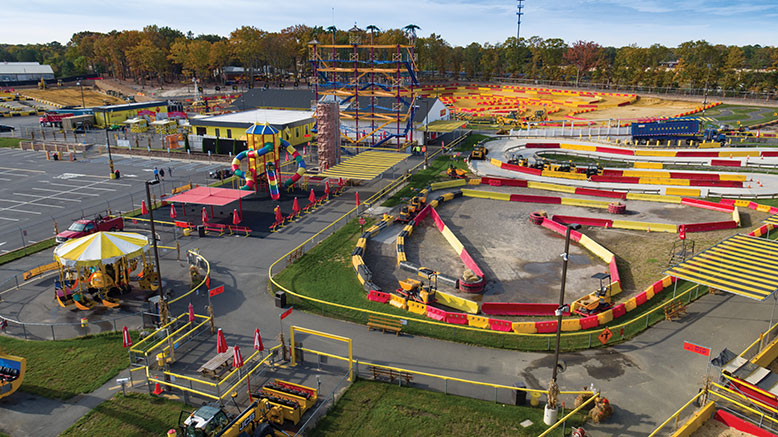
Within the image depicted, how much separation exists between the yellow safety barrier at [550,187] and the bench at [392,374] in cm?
3519

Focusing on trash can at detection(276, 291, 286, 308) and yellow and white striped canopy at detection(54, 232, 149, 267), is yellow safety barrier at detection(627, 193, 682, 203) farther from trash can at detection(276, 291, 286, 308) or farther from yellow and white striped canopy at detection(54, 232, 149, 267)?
yellow and white striped canopy at detection(54, 232, 149, 267)

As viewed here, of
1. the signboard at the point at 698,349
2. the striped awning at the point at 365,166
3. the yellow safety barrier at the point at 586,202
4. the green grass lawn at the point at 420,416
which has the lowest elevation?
the green grass lawn at the point at 420,416

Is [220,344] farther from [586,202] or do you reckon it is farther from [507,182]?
[507,182]

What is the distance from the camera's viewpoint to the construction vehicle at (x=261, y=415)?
1700cm

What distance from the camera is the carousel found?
2747 cm

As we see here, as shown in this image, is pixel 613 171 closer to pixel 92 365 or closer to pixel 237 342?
pixel 237 342

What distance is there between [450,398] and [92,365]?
52.2 ft

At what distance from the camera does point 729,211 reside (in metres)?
43.6

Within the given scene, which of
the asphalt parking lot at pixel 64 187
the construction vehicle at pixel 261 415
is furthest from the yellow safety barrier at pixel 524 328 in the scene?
the asphalt parking lot at pixel 64 187

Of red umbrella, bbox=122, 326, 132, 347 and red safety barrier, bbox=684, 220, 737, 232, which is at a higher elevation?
red safety barrier, bbox=684, 220, 737, 232

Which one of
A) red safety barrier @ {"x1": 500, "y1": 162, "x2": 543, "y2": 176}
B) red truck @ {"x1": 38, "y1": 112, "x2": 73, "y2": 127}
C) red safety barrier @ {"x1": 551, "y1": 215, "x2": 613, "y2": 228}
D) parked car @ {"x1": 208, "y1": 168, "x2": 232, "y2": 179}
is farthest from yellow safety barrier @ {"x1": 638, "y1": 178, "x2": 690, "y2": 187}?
red truck @ {"x1": 38, "y1": 112, "x2": 73, "y2": 127}

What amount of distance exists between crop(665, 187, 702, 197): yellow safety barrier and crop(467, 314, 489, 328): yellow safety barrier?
114ft

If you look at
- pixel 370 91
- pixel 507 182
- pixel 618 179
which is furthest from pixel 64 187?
pixel 618 179

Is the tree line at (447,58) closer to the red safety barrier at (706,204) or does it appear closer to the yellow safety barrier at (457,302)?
the red safety barrier at (706,204)
